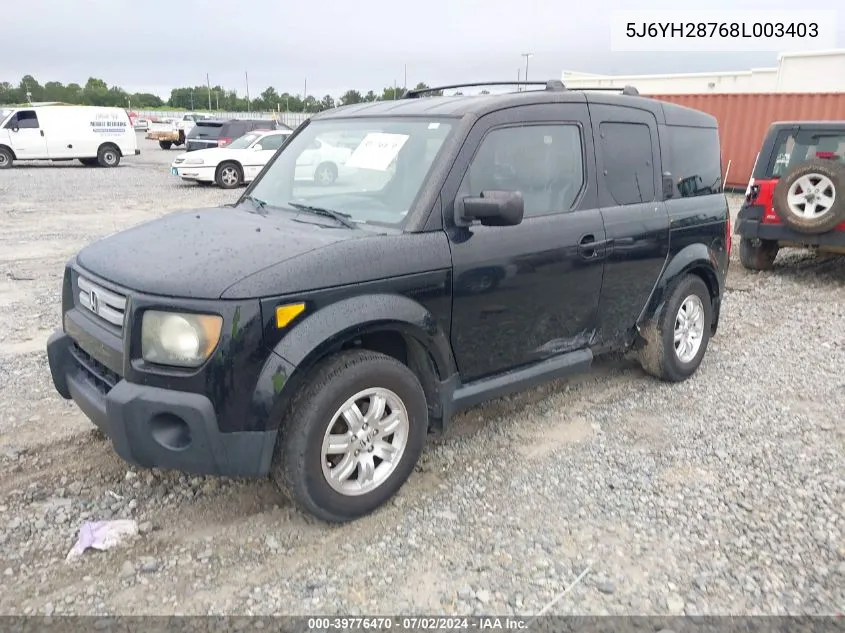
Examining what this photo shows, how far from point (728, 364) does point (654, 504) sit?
245 centimetres

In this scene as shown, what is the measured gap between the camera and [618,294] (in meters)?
4.25

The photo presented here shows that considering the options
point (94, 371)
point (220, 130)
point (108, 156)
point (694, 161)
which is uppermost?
point (220, 130)

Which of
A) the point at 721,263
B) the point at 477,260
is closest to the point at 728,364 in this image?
the point at 721,263

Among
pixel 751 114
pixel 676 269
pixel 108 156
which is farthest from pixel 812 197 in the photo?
pixel 108 156

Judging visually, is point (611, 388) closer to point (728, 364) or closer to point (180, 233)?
point (728, 364)

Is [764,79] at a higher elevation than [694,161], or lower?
higher

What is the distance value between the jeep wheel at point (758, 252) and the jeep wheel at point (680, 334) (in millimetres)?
4196

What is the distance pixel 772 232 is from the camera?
26.6ft

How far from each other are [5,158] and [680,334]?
23.2 meters

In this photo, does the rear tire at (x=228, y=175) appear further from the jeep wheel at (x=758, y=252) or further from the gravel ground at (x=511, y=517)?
the gravel ground at (x=511, y=517)

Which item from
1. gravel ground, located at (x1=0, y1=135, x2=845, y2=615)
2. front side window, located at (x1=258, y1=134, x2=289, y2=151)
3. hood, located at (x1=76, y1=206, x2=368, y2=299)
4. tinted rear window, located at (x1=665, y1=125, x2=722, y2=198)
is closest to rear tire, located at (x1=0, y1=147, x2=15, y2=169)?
front side window, located at (x1=258, y1=134, x2=289, y2=151)

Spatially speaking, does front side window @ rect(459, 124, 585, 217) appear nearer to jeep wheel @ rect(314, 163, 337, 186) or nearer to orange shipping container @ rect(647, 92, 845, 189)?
jeep wheel @ rect(314, 163, 337, 186)

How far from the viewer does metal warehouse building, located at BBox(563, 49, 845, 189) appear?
56.0 ft

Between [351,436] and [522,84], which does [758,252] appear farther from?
[351,436]
